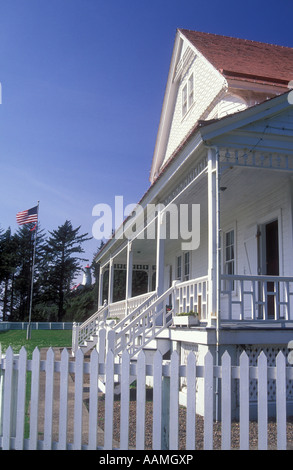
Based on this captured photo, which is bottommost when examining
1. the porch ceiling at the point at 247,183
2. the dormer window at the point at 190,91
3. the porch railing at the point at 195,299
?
the porch railing at the point at 195,299

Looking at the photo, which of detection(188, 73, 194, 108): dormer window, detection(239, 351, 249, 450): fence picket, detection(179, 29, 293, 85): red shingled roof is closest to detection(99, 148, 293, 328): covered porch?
detection(239, 351, 249, 450): fence picket

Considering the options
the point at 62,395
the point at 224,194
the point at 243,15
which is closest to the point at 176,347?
the point at 224,194

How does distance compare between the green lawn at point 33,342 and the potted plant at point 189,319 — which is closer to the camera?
the potted plant at point 189,319

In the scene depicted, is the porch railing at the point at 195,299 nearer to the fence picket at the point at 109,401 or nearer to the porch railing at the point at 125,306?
the porch railing at the point at 125,306

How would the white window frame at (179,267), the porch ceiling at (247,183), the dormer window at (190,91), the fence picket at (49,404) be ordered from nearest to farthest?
1. the fence picket at (49,404)
2. the porch ceiling at (247,183)
3. the dormer window at (190,91)
4. the white window frame at (179,267)

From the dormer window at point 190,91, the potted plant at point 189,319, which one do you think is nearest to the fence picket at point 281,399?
the potted plant at point 189,319

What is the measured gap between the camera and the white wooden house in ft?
23.9

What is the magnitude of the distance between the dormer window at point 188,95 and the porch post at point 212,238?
8.70 metres

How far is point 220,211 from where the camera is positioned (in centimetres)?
1119

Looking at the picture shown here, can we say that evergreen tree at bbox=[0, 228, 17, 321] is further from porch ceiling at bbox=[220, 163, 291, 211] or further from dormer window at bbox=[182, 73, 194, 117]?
porch ceiling at bbox=[220, 163, 291, 211]

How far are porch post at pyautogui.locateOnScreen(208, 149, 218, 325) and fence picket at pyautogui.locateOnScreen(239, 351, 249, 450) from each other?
289cm

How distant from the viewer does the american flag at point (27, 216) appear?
26.0 m

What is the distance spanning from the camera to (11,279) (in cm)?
6494

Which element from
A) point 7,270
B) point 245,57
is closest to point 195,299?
point 245,57
